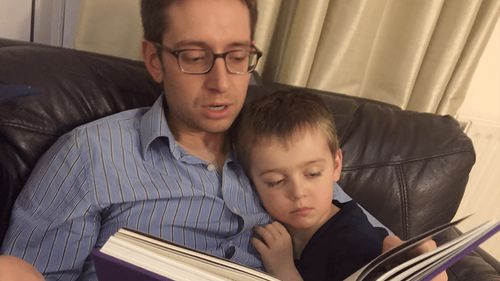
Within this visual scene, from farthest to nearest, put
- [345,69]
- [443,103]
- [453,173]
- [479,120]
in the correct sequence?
[479,120]
[443,103]
[345,69]
[453,173]

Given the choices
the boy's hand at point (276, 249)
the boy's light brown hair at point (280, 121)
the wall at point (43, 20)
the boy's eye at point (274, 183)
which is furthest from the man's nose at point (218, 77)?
the wall at point (43, 20)

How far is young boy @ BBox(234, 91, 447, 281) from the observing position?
0.95 meters

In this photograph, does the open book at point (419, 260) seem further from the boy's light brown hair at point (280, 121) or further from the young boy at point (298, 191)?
the boy's light brown hair at point (280, 121)

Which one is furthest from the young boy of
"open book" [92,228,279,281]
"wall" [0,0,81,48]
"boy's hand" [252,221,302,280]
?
"wall" [0,0,81,48]

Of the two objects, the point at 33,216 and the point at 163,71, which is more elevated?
the point at 163,71

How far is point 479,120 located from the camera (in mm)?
1965

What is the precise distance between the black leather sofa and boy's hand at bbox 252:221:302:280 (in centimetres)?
37

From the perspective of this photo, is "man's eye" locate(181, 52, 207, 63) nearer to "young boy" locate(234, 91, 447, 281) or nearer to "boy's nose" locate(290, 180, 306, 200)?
"young boy" locate(234, 91, 447, 281)

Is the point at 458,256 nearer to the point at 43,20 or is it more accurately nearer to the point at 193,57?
the point at 193,57

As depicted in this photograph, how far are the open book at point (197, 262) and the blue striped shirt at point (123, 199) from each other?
0.41 metres

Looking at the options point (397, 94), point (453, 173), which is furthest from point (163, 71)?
point (397, 94)

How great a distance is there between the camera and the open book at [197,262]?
0.48m

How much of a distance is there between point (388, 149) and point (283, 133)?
0.47 metres

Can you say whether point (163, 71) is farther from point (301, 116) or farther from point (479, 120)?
point (479, 120)
